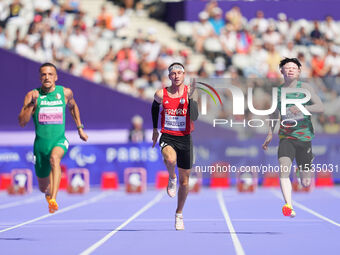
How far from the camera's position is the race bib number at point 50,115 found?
10.9m

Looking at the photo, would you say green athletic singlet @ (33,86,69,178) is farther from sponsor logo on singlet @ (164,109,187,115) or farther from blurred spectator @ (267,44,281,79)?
blurred spectator @ (267,44,281,79)

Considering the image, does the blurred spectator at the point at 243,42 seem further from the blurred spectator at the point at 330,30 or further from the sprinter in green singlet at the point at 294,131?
the sprinter in green singlet at the point at 294,131

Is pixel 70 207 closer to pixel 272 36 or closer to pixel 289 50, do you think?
pixel 289 50

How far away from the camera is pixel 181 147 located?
10.9m

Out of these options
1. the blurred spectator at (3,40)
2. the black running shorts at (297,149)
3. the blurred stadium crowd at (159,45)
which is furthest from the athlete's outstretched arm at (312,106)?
the blurred spectator at (3,40)

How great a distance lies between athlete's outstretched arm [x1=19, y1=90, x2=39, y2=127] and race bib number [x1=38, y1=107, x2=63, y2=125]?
0.14 m

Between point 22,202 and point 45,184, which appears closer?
point 45,184

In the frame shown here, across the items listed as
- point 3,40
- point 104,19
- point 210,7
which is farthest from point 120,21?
point 3,40

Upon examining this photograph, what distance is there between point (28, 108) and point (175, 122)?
2.04m

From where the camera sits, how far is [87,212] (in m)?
14.8

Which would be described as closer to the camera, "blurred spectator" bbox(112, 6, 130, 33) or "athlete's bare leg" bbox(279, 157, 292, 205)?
"athlete's bare leg" bbox(279, 157, 292, 205)

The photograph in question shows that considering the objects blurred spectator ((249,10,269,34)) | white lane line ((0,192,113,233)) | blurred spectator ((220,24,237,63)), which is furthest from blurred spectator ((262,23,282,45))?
white lane line ((0,192,113,233))

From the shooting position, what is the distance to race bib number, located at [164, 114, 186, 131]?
35.2 ft

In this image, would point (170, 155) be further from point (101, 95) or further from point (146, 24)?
point (146, 24)
